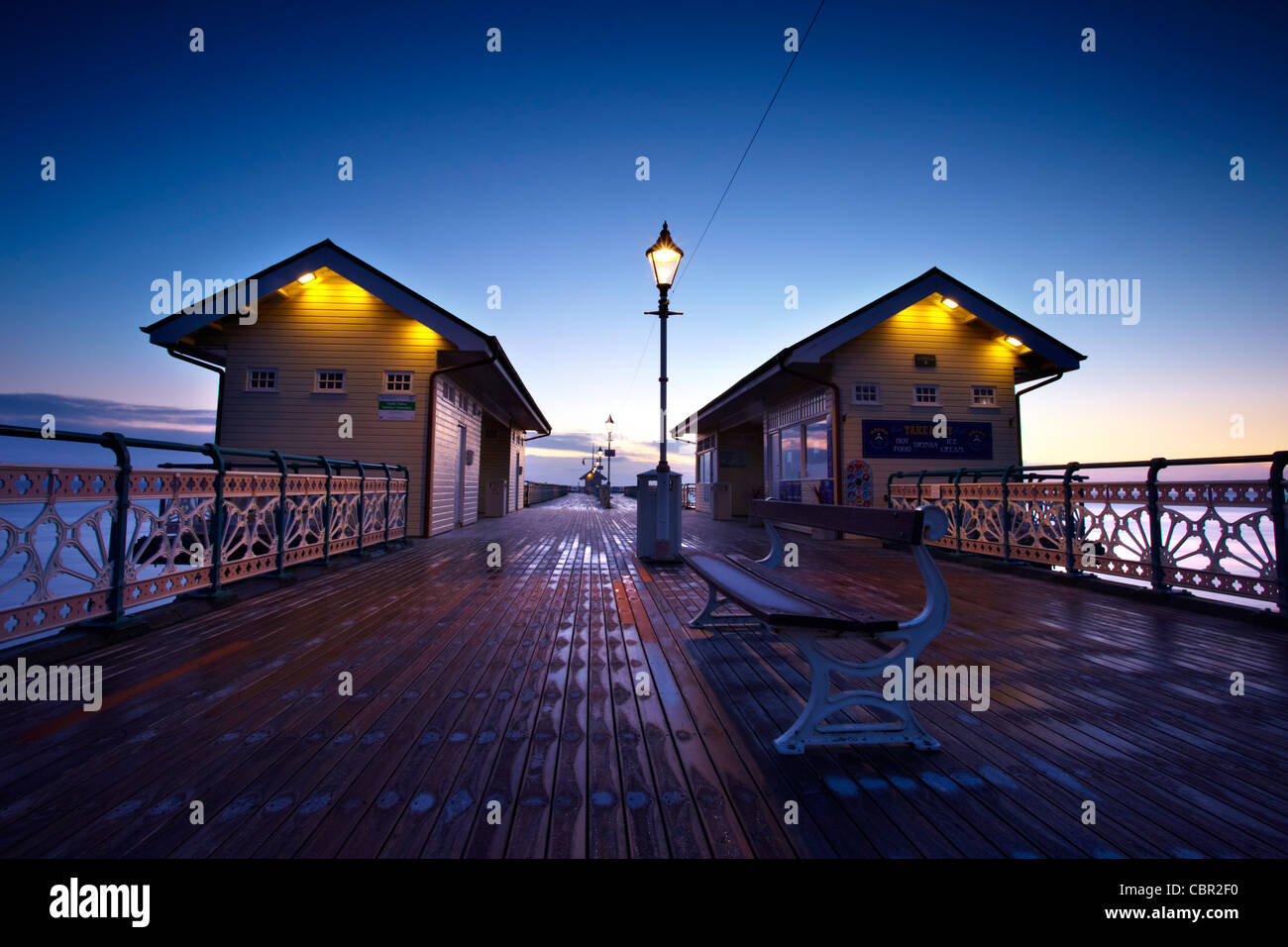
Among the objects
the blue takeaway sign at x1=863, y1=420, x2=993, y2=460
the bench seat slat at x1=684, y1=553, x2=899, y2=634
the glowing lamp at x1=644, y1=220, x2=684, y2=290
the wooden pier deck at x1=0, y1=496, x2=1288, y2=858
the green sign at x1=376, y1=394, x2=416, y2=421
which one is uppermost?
the glowing lamp at x1=644, y1=220, x2=684, y2=290

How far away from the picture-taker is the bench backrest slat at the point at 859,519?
2129mm

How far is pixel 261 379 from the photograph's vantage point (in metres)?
11.1

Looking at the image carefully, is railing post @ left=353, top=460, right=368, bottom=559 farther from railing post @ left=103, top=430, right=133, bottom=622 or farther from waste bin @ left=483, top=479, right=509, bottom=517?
waste bin @ left=483, top=479, right=509, bottom=517

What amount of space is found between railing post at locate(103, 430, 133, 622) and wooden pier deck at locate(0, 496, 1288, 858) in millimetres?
329

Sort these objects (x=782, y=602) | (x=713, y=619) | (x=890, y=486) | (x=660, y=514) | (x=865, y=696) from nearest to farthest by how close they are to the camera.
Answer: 1. (x=865, y=696)
2. (x=782, y=602)
3. (x=713, y=619)
4. (x=660, y=514)
5. (x=890, y=486)

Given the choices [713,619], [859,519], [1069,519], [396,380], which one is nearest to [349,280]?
[396,380]

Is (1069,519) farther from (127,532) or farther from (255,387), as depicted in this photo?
(255,387)

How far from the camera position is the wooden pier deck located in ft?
5.13

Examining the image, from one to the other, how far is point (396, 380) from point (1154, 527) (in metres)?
12.7

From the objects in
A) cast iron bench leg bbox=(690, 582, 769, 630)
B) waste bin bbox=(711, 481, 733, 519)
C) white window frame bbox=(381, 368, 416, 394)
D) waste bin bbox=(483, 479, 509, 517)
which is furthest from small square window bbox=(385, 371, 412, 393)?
waste bin bbox=(711, 481, 733, 519)
